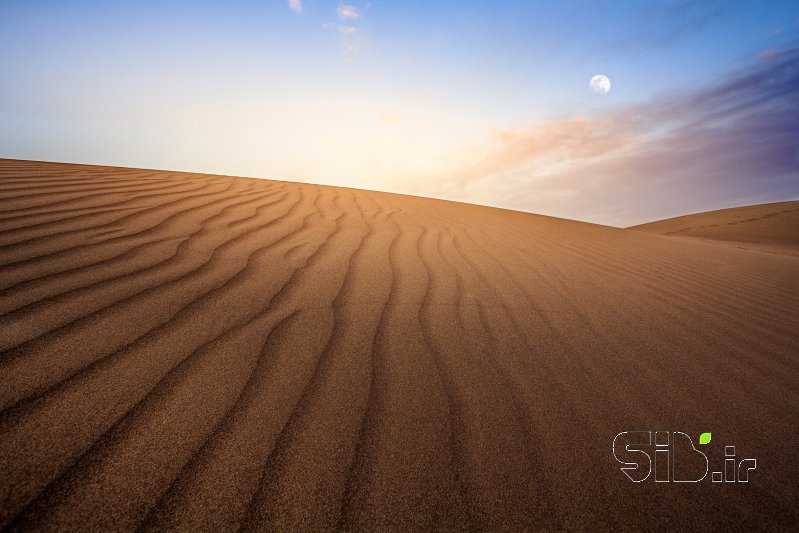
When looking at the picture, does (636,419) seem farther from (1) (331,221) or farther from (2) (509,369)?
(1) (331,221)

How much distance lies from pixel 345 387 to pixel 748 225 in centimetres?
1650

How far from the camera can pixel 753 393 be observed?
1.56 meters

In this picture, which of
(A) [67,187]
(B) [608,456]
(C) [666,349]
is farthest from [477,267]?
(A) [67,187]

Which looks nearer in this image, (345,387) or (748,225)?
(345,387)

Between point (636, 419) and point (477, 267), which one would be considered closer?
point (636, 419)

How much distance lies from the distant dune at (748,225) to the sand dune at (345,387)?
9518mm

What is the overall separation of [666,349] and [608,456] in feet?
3.47

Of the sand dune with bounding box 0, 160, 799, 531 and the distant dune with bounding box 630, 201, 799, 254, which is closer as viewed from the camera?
the sand dune with bounding box 0, 160, 799, 531

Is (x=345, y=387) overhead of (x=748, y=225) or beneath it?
beneath

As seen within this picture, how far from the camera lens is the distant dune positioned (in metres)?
10.3

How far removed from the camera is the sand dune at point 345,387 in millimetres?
890

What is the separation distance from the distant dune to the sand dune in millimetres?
9518

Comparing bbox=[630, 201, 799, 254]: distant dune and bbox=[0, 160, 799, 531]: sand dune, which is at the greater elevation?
bbox=[630, 201, 799, 254]: distant dune

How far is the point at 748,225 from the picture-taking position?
40.5 feet
